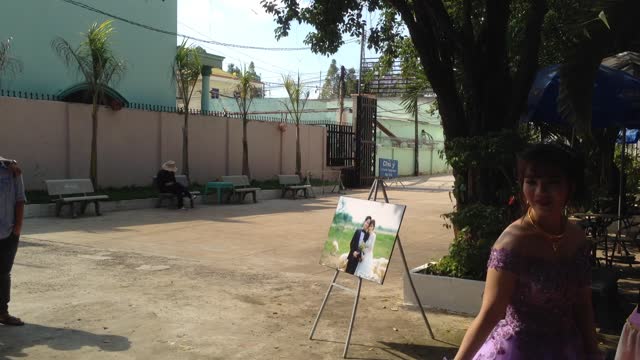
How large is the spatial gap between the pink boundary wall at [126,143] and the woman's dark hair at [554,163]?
14.2 meters

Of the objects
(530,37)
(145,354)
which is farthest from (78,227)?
(530,37)

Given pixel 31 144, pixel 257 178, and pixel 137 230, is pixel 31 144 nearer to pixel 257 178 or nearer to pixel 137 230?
pixel 137 230

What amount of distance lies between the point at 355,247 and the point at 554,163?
107 inches

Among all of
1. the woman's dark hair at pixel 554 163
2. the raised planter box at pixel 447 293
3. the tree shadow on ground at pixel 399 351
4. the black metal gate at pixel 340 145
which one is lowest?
the tree shadow on ground at pixel 399 351

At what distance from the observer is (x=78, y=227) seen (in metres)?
11.3

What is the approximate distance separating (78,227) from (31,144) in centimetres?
438

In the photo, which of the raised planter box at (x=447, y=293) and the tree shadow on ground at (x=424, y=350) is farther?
the raised planter box at (x=447, y=293)

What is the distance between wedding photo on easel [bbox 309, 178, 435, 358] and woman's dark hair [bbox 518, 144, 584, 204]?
88.0 inches

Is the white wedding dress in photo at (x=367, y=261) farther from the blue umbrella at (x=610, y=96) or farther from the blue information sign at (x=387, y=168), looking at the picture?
the blue information sign at (x=387, y=168)

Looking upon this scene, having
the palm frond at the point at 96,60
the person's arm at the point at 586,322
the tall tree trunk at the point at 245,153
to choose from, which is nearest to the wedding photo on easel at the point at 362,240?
the person's arm at the point at 586,322

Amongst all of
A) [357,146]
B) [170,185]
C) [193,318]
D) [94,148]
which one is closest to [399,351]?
[193,318]

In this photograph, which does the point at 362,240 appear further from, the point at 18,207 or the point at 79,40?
the point at 79,40

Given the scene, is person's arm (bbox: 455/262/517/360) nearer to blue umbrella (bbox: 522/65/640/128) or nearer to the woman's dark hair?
the woman's dark hair

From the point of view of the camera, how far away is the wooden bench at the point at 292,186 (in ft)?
63.5
